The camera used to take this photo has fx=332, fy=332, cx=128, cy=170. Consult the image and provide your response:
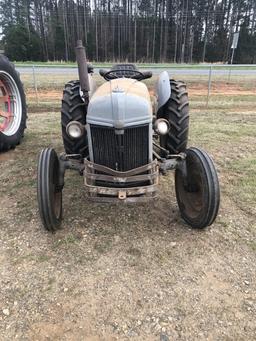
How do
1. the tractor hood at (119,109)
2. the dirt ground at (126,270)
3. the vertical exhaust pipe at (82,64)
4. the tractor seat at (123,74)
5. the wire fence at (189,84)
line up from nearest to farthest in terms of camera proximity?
the dirt ground at (126,270) < the tractor hood at (119,109) < the vertical exhaust pipe at (82,64) < the tractor seat at (123,74) < the wire fence at (189,84)

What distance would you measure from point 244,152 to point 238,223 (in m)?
2.41

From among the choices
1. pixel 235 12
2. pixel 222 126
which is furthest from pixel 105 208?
pixel 235 12

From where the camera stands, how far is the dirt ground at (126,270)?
2283 mm

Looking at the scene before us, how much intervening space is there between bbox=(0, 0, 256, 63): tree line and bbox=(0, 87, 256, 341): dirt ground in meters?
35.4

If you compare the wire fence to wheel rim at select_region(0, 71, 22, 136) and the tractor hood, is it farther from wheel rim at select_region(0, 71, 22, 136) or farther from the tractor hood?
the tractor hood

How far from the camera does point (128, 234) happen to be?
3.34 metres

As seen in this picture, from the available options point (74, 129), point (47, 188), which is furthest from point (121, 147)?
point (47, 188)

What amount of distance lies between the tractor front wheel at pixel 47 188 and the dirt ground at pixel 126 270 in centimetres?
20

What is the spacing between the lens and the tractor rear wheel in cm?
307

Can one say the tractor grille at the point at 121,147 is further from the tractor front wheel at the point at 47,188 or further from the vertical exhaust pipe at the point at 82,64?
the vertical exhaust pipe at the point at 82,64

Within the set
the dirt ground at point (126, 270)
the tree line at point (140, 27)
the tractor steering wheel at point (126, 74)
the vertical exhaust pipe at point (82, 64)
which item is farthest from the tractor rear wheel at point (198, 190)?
the tree line at point (140, 27)

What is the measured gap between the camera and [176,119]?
12.6 ft

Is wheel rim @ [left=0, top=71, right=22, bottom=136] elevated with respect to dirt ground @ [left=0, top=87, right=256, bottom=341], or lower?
elevated

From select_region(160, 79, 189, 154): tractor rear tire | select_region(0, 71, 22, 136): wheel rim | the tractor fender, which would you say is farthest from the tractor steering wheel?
select_region(0, 71, 22, 136): wheel rim
